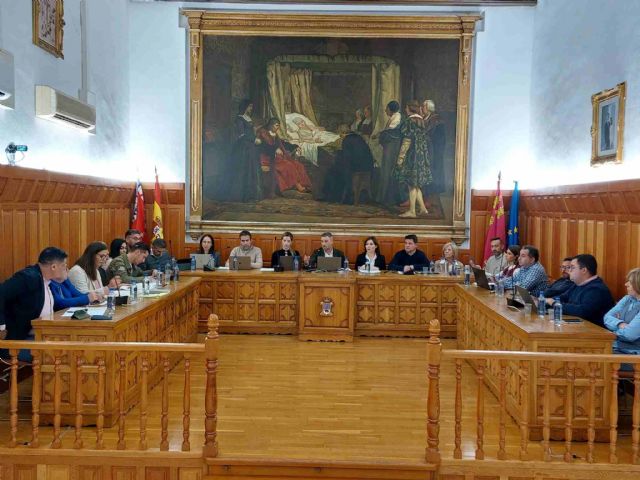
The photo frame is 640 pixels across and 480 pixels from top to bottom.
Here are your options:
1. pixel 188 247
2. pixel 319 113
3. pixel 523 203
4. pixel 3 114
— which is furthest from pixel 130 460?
pixel 523 203

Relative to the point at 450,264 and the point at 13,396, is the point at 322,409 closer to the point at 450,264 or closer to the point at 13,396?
the point at 13,396

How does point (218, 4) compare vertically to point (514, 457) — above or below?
above

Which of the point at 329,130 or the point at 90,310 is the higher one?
the point at 329,130

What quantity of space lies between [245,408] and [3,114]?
419 centimetres

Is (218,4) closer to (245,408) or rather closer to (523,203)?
(523,203)

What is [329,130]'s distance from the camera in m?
10.5

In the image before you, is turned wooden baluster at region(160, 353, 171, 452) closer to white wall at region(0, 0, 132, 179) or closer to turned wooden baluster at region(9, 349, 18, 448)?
turned wooden baluster at region(9, 349, 18, 448)

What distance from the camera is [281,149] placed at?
34.5 ft

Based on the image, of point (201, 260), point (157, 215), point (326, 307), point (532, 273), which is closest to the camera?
point (532, 273)

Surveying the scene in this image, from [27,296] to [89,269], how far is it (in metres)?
1.09

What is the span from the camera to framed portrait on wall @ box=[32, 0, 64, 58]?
6938mm

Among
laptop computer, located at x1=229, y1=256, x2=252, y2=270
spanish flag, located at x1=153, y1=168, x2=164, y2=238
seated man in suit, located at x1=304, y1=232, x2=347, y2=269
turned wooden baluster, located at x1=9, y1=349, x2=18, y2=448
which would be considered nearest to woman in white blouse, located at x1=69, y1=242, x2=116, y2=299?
turned wooden baluster, located at x1=9, y1=349, x2=18, y2=448

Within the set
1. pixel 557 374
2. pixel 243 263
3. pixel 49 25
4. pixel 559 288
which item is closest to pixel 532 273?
pixel 559 288

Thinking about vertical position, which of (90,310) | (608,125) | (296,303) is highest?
(608,125)
